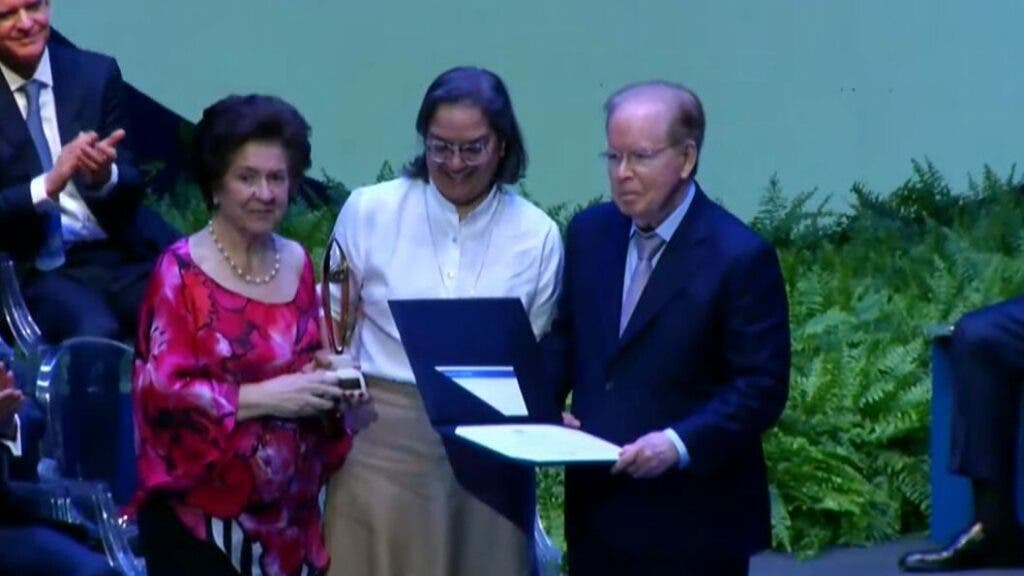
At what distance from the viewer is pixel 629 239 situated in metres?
5.00

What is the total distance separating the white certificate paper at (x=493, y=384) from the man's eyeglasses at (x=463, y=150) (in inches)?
18.0

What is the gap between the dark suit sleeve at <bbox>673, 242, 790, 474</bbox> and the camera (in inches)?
188

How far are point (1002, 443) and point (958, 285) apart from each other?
2.09 meters

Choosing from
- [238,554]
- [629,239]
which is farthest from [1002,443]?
[238,554]

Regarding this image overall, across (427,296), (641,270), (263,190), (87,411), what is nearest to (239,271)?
(263,190)

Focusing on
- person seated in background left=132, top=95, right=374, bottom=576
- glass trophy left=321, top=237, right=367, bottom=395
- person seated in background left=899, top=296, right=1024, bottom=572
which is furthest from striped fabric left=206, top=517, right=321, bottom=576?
person seated in background left=899, top=296, right=1024, bottom=572

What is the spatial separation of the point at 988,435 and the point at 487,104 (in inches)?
119

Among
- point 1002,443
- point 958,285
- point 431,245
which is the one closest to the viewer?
point 431,245

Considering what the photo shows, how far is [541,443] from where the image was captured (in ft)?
15.2

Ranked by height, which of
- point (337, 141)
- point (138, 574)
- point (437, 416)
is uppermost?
point (337, 141)

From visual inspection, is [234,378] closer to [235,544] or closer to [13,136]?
[235,544]

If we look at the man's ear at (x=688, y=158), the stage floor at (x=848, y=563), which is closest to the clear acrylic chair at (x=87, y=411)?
the man's ear at (x=688, y=158)

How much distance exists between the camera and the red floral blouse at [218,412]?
15.6 feet

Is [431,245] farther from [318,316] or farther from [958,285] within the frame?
[958,285]
